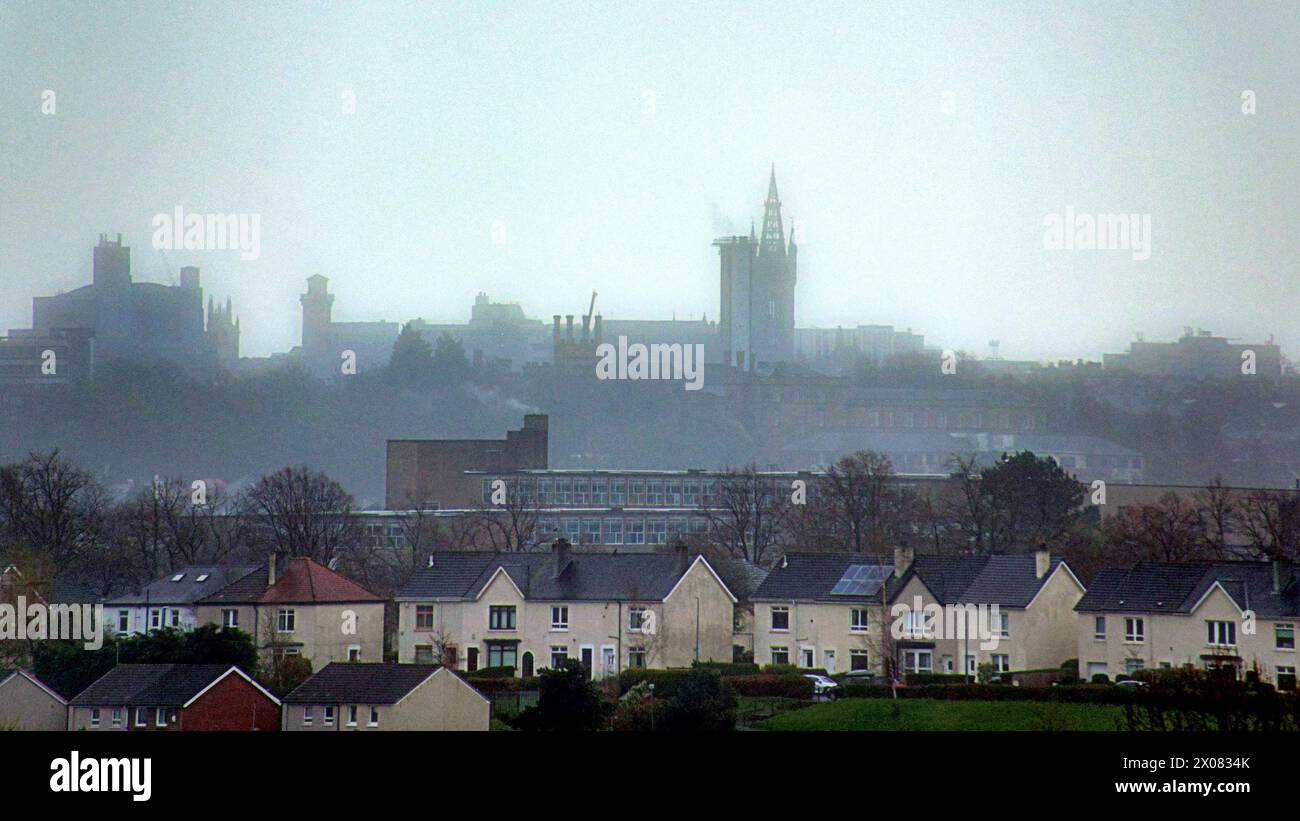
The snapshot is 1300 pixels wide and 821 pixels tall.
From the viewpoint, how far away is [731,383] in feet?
462

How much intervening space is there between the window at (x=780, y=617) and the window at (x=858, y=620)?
184cm

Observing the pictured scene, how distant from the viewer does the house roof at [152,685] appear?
109 ft

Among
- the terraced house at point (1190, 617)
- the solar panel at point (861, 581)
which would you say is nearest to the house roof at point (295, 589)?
the solar panel at point (861, 581)

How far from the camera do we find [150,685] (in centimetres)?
3400

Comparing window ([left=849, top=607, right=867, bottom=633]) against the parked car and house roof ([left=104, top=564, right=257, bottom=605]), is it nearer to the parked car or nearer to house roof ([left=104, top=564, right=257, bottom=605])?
the parked car

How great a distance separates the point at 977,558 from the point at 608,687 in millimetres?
11864

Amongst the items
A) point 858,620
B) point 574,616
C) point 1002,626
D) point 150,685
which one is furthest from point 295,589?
point 1002,626

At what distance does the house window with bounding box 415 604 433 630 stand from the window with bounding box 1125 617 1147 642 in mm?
17216

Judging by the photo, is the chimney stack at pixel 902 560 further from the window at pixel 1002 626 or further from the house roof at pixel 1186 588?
the house roof at pixel 1186 588

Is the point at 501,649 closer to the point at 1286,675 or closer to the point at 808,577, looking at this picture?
the point at 808,577

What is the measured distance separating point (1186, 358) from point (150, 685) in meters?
116
